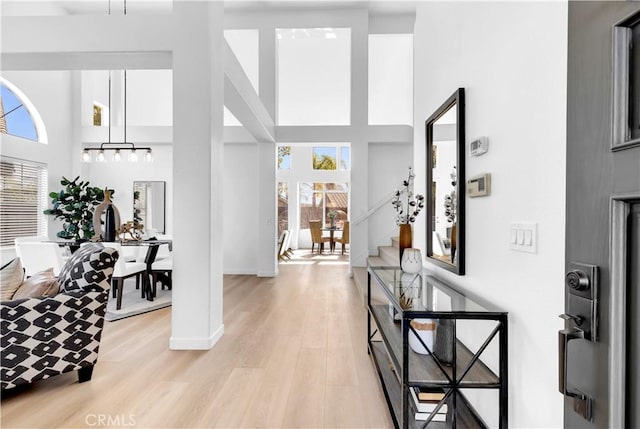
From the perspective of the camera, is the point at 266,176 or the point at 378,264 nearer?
the point at 378,264

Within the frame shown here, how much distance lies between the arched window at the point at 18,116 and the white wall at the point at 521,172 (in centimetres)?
661

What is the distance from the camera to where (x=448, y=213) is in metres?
2.38

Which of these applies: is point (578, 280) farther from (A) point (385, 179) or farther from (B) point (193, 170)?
(A) point (385, 179)

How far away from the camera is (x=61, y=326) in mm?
2250

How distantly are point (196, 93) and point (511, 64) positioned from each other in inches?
97.6

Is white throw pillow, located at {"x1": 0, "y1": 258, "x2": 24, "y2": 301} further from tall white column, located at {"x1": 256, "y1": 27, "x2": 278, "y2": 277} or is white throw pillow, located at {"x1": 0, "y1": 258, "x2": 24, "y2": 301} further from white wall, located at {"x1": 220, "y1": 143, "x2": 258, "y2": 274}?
white wall, located at {"x1": 220, "y1": 143, "x2": 258, "y2": 274}

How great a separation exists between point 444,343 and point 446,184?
3.66 feet

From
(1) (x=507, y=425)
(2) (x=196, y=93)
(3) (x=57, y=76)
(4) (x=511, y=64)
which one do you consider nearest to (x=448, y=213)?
(4) (x=511, y=64)

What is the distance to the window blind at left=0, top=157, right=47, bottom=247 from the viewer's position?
5402mm

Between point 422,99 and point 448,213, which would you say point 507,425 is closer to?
point 448,213

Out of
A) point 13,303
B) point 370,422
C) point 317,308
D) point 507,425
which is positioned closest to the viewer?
point 507,425

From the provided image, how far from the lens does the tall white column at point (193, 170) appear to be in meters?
3.03

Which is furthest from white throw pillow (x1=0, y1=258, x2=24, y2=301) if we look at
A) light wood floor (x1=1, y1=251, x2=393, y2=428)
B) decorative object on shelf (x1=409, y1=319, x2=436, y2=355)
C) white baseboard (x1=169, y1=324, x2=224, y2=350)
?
decorative object on shelf (x1=409, y1=319, x2=436, y2=355)

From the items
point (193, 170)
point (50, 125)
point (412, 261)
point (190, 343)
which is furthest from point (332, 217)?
point (412, 261)
